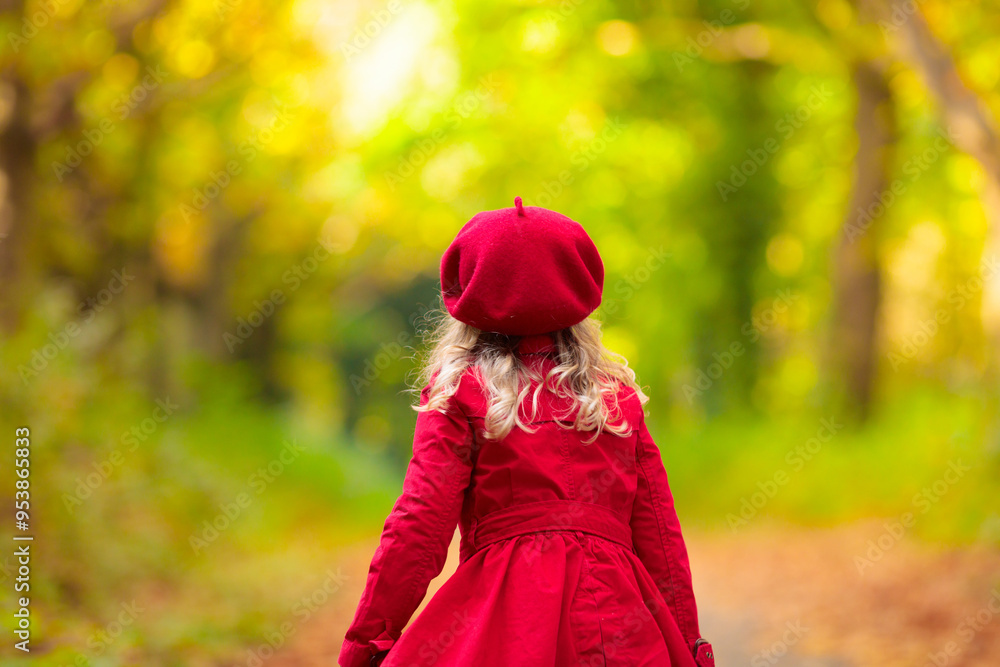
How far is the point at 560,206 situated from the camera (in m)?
15.6

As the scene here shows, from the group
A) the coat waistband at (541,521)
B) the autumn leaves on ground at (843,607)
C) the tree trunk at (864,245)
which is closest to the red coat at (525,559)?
the coat waistband at (541,521)

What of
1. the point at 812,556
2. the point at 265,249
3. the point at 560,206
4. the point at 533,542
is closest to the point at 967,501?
the point at 812,556

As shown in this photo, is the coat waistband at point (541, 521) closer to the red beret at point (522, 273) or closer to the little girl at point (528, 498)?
the little girl at point (528, 498)

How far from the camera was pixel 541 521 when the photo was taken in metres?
2.37

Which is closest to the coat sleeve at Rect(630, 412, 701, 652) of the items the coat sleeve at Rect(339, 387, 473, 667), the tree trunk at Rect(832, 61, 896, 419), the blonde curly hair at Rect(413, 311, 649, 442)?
the blonde curly hair at Rect(413, 311, 649, 442)

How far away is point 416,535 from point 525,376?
1.65 ft

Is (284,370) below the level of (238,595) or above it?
above

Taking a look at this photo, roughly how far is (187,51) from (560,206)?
289 inches

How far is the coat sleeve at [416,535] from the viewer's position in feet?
7.34

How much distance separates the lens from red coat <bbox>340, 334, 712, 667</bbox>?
7.35ft

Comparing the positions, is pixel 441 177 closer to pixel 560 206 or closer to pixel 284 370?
pixel 560 206

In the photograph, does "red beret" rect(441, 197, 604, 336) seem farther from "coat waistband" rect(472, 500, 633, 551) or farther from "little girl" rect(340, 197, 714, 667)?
"coat waistband" rect(472, 500, 633, 551)

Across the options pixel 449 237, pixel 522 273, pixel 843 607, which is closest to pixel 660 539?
pixel 522 273

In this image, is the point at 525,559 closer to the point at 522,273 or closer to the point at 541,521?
the point at 541,521
